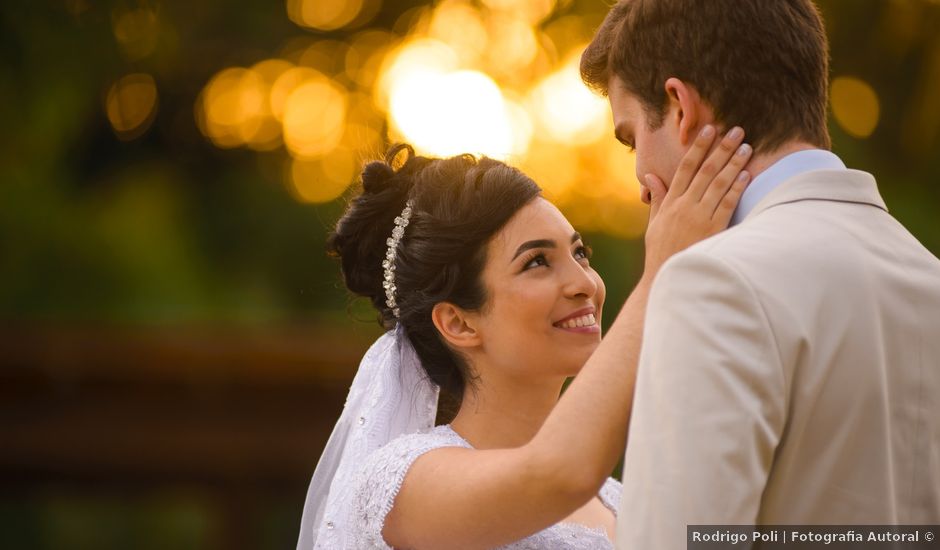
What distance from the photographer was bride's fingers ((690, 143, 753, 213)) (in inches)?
77.4

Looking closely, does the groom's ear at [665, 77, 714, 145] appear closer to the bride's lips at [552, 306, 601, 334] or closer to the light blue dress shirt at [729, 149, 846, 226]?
the light blue dress shirt at [729, 149, 846, 226]

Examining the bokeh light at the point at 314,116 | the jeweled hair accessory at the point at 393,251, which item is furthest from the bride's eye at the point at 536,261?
the bokeh light at the point at 314,116

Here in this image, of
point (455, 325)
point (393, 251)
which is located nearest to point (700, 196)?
point (455, 325)

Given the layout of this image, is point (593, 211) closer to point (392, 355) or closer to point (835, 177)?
point (392, 355)

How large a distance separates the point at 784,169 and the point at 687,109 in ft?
0.76

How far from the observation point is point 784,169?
1.92 meters

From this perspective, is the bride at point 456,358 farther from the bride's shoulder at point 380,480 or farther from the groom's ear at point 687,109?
the groom's ear at point 687,109

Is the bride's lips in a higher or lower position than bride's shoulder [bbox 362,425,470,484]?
higher

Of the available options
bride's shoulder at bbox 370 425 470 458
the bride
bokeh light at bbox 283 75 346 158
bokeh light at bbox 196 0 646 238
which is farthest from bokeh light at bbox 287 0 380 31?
bride's shoulder at bbox 370 425 470 458

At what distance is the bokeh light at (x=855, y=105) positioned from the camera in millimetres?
7738

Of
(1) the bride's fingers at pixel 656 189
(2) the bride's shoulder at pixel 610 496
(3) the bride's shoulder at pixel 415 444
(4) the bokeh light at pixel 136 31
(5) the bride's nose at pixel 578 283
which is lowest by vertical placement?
(2) the bride's shoulder at pixel 610 496

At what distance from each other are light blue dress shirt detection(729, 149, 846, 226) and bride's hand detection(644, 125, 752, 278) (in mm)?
21

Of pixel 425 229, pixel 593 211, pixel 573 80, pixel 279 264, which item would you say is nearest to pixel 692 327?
pixel 425 229

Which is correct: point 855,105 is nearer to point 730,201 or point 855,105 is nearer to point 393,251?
point 393,251
